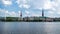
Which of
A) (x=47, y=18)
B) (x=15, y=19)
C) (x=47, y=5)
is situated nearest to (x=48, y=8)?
(x=47, y=5)

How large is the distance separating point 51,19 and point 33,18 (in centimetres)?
174

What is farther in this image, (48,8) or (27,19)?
(48,8)

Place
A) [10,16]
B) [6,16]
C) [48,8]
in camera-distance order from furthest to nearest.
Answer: [48,8]
[6,16]
[10,16]

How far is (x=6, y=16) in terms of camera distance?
14094 millimetres

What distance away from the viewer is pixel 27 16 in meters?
14.4

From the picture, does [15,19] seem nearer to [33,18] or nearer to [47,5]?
[33,18]

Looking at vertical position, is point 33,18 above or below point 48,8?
below

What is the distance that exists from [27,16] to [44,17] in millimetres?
1696

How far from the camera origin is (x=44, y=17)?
1484 cm

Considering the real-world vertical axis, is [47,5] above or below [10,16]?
above

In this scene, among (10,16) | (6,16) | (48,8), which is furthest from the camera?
(48,8)

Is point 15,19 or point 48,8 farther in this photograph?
point 48,8

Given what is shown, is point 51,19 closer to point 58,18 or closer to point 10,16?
point 58,18

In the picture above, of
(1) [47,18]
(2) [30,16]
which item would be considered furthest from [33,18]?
(1) [47,18]
